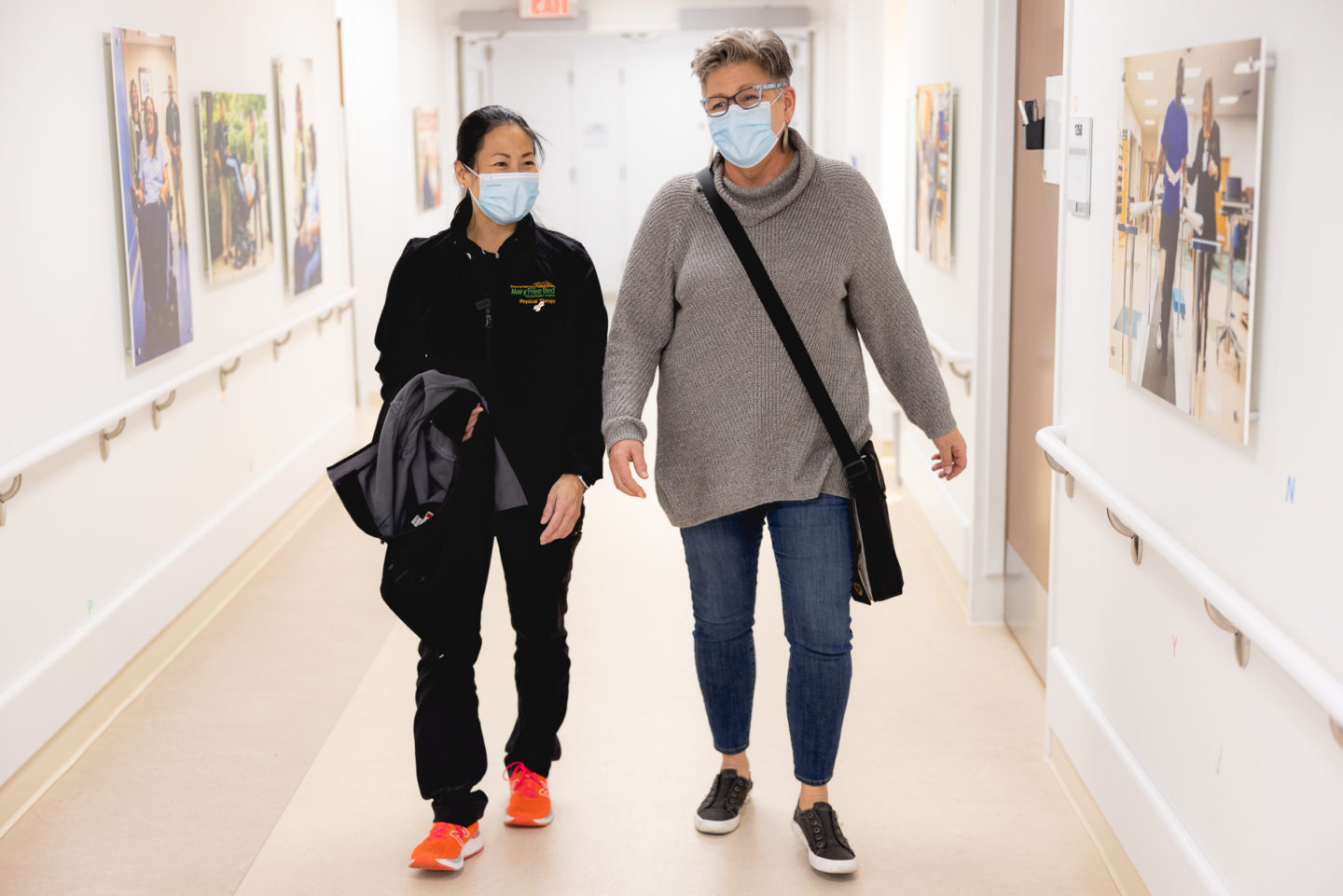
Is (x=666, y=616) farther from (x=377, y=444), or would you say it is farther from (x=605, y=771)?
(x=377, y=444)

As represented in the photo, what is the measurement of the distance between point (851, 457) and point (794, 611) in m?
0.36

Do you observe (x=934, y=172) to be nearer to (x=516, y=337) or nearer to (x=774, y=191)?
(x=774, y=191)

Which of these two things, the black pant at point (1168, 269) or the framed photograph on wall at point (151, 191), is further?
the framed photograph on wall at point (151, 191)

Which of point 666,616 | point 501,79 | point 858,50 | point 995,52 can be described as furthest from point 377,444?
point 501,79

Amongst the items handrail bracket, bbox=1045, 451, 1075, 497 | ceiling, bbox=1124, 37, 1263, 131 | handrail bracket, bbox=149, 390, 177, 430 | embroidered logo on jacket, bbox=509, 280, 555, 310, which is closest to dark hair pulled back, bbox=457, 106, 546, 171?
embroidered logo on jacket, bbox=509, 280, 555, 310

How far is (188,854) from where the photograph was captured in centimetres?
319

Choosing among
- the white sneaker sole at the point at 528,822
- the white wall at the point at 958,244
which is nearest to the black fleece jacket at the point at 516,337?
the white sneaker sole at the point at 528,822

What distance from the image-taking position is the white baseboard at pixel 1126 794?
2.50 metres

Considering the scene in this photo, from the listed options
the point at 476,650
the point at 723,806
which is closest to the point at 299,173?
the point at 476,650

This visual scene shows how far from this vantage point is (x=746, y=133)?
2.71 meters

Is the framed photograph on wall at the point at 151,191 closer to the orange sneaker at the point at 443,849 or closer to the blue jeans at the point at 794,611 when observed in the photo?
the orange sneaker at the point at 443,849

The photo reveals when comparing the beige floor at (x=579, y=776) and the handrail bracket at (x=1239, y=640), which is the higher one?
the handrail bracket at (x=1239, y=640)

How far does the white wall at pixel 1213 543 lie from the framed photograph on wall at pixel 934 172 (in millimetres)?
1782

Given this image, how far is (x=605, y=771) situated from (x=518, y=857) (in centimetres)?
51
